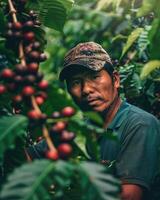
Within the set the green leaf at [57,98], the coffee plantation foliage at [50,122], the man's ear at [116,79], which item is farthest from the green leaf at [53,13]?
the man's ear at [116,79]

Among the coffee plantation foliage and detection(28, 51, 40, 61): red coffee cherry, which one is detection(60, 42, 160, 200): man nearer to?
the coffee plantation foliage

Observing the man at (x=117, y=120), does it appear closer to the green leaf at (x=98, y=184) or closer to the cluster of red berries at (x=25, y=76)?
the cluster of red berries at (x=25, y=76)

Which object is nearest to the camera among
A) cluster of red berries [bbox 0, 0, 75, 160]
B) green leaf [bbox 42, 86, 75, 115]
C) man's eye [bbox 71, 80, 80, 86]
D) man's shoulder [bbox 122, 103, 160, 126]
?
cluster of red berries [bbox 0, 0, 75, 160]

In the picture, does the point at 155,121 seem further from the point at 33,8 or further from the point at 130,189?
the point at 33,8

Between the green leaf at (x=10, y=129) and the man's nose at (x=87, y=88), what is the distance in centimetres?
152

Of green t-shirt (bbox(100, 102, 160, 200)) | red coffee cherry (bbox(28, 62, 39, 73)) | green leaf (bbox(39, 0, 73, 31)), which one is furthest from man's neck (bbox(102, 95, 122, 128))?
red coffee cherry (bbox(28, 62, 39, 73))

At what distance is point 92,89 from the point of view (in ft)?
8.95

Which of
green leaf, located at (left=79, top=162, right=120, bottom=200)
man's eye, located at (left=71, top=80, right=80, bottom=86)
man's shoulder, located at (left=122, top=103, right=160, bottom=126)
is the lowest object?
man's shoulder, located at (left=122, top=103, right=160, bottom=126)

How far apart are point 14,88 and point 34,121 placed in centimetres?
12

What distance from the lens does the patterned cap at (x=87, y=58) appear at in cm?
277

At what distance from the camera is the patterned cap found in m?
2.77

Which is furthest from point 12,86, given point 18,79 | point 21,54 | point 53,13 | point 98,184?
point 53,13

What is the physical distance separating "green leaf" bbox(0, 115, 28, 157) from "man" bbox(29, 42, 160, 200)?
47.7 inches

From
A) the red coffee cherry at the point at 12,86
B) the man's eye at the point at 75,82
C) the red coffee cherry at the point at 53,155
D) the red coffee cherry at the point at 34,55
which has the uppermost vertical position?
the red coffee cherry at the point at 34,55
